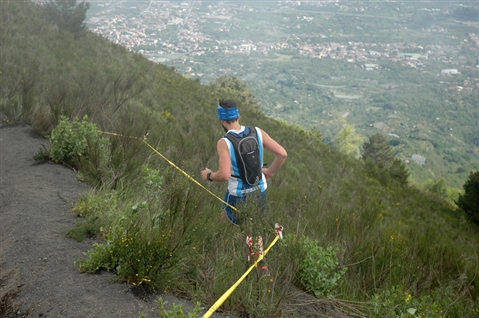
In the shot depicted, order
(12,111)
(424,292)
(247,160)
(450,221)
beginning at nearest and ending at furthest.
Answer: (247,160) < (424,292) < (12,111) < (450,221)

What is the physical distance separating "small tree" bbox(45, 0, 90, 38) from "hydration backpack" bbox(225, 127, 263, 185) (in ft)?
56.6

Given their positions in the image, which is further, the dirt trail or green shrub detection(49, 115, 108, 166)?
green shrub detection(49, 115, 108, 166)

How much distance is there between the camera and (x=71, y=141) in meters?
6.21

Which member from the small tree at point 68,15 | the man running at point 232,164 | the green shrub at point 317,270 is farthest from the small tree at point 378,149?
the green shrub at point 317,270

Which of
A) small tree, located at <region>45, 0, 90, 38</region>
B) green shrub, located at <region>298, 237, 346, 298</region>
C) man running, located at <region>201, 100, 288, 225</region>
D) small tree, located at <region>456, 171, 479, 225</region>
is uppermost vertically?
man running, located at <region>201, 100, 288, 225</region>

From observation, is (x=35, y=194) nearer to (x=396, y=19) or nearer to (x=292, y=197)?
(x=292, y=197)

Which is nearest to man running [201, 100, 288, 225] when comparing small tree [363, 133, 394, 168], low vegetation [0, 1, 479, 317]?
low vegetation [0, 1, 479, 317]

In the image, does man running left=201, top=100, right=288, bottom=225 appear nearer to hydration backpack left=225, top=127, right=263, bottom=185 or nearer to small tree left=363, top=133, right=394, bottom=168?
hydration backpack left=225, top=127, right=263, bottom=185

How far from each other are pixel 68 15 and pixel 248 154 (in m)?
18.3

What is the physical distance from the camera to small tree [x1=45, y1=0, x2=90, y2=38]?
65.8 ft

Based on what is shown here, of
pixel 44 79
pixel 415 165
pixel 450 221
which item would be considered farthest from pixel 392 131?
pixel 44 79

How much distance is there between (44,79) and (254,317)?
30.1 feet

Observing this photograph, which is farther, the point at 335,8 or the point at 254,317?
the point at 335,8

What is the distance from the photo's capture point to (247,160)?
466 cm
